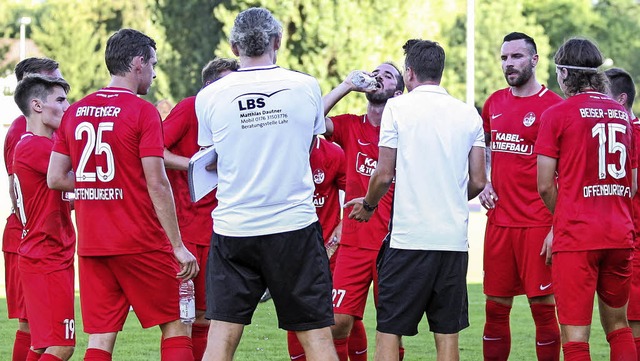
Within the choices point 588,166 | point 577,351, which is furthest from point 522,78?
point 577,351

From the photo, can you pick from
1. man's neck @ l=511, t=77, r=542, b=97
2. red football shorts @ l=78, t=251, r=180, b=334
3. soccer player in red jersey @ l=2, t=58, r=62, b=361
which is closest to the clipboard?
red football shorts @ l=78, t=251, r=180, b=334

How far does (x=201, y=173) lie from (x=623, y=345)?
2.95 metres

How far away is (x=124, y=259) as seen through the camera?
628 cm

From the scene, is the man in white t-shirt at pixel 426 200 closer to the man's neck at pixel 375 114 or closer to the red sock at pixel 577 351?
the red sock at pixel 577 351

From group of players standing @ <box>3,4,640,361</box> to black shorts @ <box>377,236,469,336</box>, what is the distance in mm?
12

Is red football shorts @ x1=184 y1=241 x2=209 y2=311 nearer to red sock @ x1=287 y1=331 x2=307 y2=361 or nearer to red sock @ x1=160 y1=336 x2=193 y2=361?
red sock @ x1=287 y1=331 x2=307 y2=361

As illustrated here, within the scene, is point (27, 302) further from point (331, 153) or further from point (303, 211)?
point (331, 153)

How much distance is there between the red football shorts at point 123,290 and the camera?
6.30 m

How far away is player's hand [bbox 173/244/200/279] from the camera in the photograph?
20.5ft

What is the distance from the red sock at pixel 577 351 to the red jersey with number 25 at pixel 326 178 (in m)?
2.40

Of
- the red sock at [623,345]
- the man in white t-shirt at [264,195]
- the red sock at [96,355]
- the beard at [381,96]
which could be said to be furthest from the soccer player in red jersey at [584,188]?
the red sock at [96,355]

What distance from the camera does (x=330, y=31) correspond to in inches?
1479

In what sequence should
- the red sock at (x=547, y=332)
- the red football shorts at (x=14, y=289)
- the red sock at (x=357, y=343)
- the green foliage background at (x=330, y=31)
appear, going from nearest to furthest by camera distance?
the red football shorts at (x=14, y=289) < the red sock at (x=547, y=332) < the red sock at (x=357, y=343) < the green foliage background at (x=330, y=31)

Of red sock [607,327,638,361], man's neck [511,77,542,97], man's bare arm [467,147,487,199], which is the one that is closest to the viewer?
man's bare arm [467,147,487,199]
